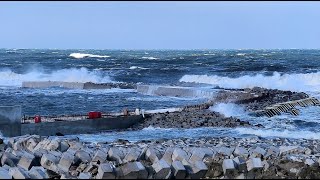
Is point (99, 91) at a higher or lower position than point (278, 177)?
lower

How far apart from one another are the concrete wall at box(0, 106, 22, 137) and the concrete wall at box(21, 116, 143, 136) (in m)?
0.37

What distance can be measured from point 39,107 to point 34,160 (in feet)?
68.3

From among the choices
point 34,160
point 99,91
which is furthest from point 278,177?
point 99,91

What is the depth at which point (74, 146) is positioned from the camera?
1302 centimetres

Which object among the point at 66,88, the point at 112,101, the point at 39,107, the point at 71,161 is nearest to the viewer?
the point at 71,161

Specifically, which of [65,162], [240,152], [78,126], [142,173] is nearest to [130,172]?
[142,173]

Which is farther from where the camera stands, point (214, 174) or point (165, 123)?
point (165, 123)

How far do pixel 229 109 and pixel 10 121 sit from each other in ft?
37.3

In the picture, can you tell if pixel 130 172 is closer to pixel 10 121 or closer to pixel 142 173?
pixel 142 173

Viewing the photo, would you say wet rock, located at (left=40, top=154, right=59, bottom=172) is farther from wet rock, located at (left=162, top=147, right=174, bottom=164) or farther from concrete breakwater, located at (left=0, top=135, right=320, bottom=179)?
wet rock, located at (left=162, top=147, right=174, bottom=164)

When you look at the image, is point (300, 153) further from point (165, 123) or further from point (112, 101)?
point (112, 101)

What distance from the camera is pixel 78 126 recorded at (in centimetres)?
2178

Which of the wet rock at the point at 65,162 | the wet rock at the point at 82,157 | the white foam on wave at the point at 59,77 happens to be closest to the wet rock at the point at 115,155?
the wet rock at the point at 82,157

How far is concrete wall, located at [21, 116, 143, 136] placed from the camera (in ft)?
68.4
